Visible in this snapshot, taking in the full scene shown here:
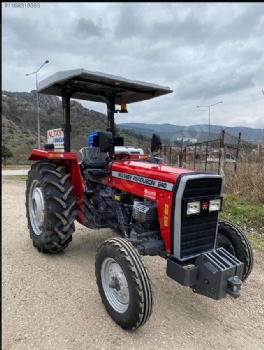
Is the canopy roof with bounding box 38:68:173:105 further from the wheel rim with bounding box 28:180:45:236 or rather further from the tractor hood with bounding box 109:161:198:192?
the wheel rim with bounding box 28:180:45:236

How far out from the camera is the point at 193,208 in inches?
103

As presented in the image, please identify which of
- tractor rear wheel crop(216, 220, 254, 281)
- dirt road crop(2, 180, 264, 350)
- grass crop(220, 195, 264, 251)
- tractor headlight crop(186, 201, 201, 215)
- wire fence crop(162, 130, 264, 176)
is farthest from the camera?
wire fence crop(162, 130, 264, 176)

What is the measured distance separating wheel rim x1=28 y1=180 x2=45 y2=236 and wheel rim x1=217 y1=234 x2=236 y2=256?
2.30 meters

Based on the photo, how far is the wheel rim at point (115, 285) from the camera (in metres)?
2.54

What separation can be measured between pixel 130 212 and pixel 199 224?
3.01 feet

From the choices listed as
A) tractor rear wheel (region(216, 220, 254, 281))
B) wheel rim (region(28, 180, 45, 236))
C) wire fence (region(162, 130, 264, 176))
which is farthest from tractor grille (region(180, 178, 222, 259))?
wire fence (region(162, 130, 264, 176))

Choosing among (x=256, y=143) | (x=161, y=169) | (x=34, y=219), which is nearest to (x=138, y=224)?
(x=161, y=169)

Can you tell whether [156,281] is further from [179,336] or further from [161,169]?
[161,169]

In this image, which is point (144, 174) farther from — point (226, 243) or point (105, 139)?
point (226, 243)

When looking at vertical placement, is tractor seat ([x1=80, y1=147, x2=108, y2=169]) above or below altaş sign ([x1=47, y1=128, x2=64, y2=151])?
below

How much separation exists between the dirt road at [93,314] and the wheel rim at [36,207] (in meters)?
0.45

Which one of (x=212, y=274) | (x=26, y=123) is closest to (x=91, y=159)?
(x=212, y=274)

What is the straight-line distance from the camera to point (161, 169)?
9.66 feet

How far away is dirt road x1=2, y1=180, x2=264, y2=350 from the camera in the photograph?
229 cm
